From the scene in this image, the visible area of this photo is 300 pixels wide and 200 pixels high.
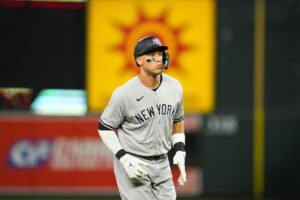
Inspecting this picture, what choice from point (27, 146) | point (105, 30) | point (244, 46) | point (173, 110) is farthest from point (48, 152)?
point (173, 110)

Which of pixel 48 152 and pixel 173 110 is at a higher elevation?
pixel 173 110

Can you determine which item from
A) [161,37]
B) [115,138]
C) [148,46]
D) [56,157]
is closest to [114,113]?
[115,138]

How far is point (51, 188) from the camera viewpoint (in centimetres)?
971

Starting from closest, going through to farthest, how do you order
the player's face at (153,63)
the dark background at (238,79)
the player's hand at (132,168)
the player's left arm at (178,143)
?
1. the player's hand at (132,168)
2. the player's face at (153,63)
3. the player's left arm at (178,143)
4. the dark background at (238,79)

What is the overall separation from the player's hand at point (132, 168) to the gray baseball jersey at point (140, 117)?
0.40ft

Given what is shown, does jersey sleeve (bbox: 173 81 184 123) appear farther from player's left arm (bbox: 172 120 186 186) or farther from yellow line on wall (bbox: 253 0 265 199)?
yellow line on wall (bbox: 253 0 265 199)

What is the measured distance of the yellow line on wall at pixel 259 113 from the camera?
31.8ft

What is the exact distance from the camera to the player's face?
16.8 feet

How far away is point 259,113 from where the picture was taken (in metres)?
9.70

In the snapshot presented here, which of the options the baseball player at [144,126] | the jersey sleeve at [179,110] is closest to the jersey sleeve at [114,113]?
the baseball player at [144,126]

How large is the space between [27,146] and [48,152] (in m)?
0.28

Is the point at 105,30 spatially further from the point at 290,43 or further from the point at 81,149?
the point at 290,43

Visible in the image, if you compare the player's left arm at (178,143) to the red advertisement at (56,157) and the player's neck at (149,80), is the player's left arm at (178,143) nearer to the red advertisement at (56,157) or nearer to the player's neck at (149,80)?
the player's neck at (149,80)

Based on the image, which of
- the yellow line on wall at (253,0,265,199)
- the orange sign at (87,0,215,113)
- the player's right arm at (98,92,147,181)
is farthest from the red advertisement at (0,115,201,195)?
the player's right arm at (98,92,147,181)
